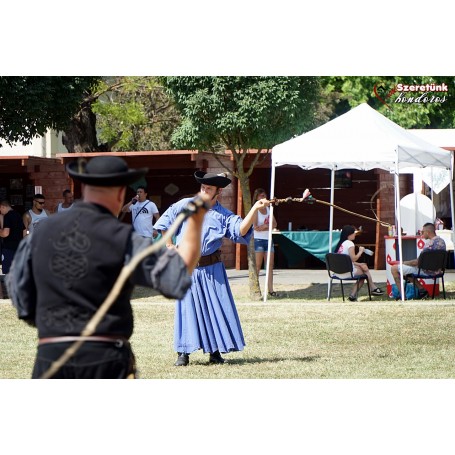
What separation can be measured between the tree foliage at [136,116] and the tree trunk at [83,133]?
134cm

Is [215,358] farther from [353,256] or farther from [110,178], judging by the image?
[353,256]

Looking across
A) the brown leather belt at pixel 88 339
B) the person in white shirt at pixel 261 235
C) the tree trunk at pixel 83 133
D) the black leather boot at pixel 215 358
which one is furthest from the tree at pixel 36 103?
the brown leather belt at pixel 88 339

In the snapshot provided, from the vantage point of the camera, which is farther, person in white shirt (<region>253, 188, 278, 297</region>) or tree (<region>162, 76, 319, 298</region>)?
person in white shirt (<region>253, 188, 278, 297</region>)

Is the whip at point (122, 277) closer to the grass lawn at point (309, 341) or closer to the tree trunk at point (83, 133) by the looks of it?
the grass lawn at point (309, 341)

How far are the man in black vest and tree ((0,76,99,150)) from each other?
10.5 metres

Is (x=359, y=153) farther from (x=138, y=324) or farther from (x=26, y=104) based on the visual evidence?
(x=26, y=104)

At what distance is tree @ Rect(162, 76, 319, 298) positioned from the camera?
49.1 ft

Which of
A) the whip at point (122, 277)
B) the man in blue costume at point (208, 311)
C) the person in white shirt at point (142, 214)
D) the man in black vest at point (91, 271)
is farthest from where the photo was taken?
the person in white shirt at point (142, 214)

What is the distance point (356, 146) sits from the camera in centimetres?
1356

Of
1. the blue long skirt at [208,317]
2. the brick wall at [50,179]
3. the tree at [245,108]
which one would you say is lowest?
the blue long skirt at [208,317]

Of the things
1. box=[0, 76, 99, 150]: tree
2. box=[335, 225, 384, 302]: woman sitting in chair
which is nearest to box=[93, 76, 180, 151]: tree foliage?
box=[0, 76, 99, 150]: tree

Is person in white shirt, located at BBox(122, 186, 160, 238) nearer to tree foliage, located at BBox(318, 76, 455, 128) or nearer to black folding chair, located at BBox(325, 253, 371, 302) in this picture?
black folding chair, located at BBox(325, 253, 371, 302)

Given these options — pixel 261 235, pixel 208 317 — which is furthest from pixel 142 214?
pixel 208 317

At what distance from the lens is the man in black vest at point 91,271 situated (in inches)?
155
